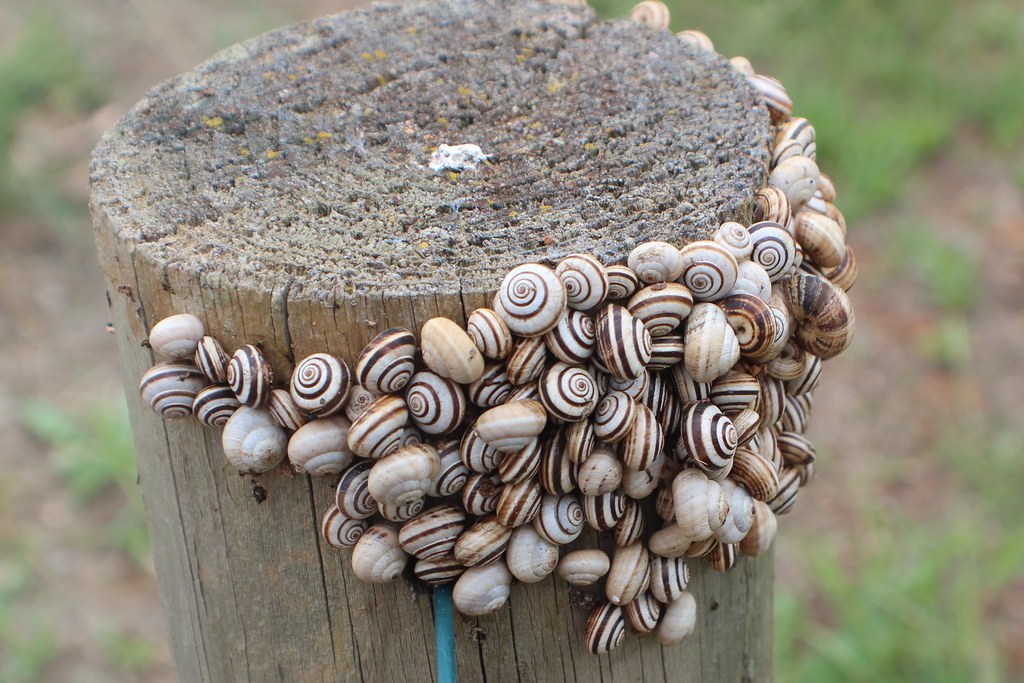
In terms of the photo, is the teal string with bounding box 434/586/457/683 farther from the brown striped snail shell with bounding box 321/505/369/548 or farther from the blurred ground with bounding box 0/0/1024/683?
the blurred ground with bounding box 0/0/1024/683

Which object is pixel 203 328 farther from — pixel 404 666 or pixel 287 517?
pixel 404 666

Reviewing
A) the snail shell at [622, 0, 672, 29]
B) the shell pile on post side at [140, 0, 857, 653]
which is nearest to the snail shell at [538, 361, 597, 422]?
the shell pile on post side at [140, 0, 857, 653]

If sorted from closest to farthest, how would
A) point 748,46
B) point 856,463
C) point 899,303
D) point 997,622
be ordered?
1. point 997,622
2. point 856,463
3. point 899,303
4. point 748,46

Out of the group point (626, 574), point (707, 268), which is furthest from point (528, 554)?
point (707, 268)

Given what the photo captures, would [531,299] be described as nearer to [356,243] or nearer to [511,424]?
[511,424]

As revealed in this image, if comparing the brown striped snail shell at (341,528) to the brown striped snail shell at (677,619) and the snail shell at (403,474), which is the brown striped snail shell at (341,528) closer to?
the snail shell at (403,474)

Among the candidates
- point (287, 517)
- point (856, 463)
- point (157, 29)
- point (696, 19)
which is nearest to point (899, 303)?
point (856, 463)
